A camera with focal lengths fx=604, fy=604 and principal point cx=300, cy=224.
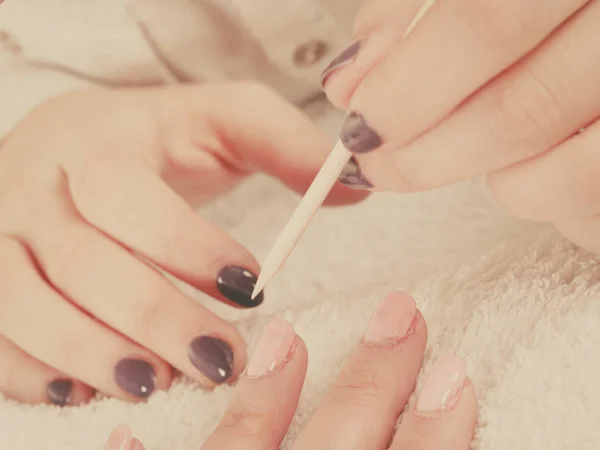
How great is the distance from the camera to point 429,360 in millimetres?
324

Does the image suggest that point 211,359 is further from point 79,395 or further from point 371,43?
point 371,43

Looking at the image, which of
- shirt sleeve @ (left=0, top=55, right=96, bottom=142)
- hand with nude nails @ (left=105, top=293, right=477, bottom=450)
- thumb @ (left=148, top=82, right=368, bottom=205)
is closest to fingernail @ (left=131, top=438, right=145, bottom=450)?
hand with nude nails @ (left=105, top=293, right=477, bottom=450)

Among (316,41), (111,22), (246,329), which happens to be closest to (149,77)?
(111,22)

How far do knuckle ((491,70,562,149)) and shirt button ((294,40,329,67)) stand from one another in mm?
375

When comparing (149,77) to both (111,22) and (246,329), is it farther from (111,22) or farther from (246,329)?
(246,329)

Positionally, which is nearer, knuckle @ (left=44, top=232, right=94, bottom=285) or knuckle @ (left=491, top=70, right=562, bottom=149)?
knuckle @ (left=491, top=70, right=562, bottom=149)

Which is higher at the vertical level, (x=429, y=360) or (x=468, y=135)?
(x=468, y=135)

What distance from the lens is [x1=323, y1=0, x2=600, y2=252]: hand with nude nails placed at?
0.78 ft

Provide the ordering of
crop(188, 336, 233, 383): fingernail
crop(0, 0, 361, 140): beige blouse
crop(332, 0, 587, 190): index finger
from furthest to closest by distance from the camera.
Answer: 1. crop(0, 0, 361, 140): beige blouse
2. crop(188, 336, 233, 383): fingernail
3. crop(332, 0, 587, 190): index finger

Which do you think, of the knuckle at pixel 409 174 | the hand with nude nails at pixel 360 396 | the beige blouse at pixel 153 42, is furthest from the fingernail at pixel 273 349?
the beige blouse at pixel 153 42

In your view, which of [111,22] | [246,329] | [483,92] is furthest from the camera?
[111,22]

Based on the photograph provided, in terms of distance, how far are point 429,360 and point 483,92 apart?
5.7 inches

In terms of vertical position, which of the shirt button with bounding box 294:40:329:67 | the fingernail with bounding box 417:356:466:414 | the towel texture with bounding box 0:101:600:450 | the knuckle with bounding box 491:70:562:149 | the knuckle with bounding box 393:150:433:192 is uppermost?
the knuckle with bounding box 491:70:562:149

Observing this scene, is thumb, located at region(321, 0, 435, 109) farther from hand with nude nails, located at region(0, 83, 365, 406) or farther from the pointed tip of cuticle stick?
hand with nude nails, located at region(0, 83, 365, 406)
